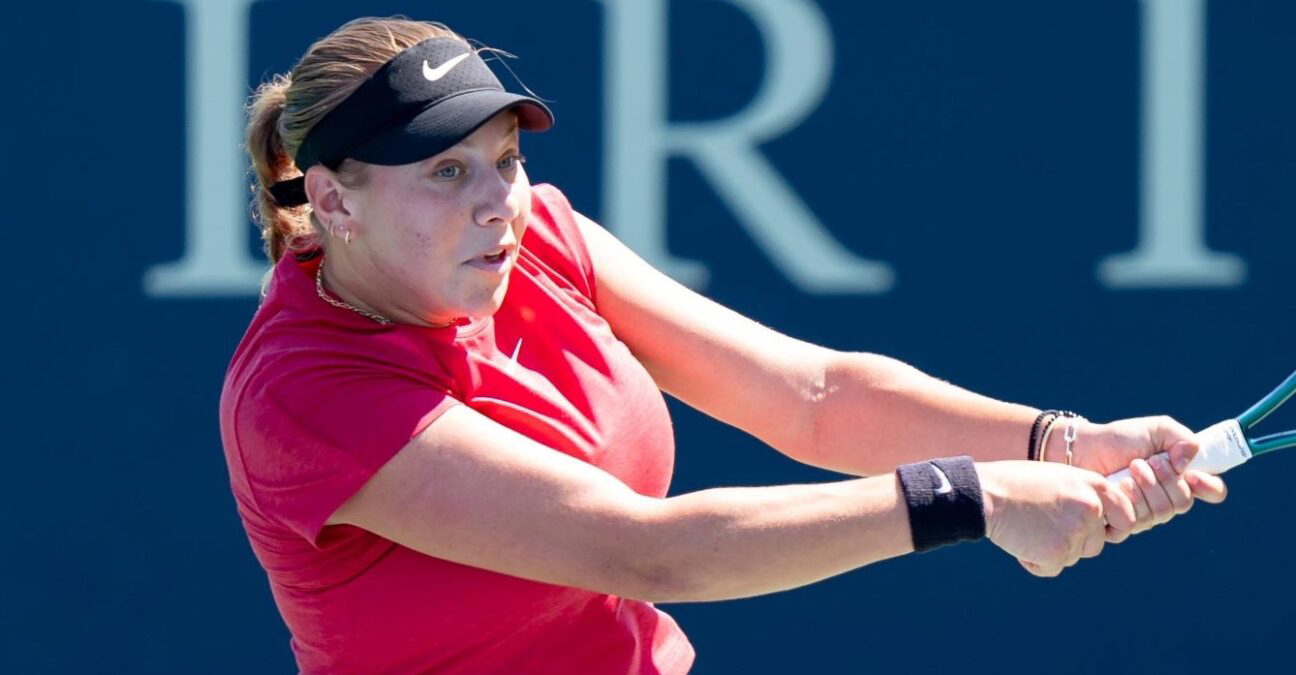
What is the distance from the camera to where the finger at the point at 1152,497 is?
7.68ft

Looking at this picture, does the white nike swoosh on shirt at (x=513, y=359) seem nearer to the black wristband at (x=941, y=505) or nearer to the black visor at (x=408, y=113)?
the black visor at (x=408, y=113)

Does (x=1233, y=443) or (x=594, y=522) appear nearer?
(x=594, y=522)

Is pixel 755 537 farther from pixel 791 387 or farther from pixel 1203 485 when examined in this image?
pixel 1203 485

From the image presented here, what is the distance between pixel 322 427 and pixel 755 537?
449 mm

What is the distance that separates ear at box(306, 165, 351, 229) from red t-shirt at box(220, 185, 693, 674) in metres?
0.07

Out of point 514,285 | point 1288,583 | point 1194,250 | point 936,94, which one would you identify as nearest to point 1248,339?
point 1194,250

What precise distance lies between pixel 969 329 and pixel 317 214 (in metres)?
1.87

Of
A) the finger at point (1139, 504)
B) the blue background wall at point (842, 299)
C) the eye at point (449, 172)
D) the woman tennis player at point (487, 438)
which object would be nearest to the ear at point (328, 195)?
the woman tennis player at point (487, 438)

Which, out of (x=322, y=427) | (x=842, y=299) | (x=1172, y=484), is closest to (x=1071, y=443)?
(x=1172, y=484)

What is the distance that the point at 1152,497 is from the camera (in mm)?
2344

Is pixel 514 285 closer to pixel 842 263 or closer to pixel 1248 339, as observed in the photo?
pixel 842 263

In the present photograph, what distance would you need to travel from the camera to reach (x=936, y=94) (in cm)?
387

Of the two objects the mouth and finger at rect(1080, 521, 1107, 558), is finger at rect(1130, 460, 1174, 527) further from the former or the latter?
the mouth

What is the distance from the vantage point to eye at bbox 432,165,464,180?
219 centimetres
